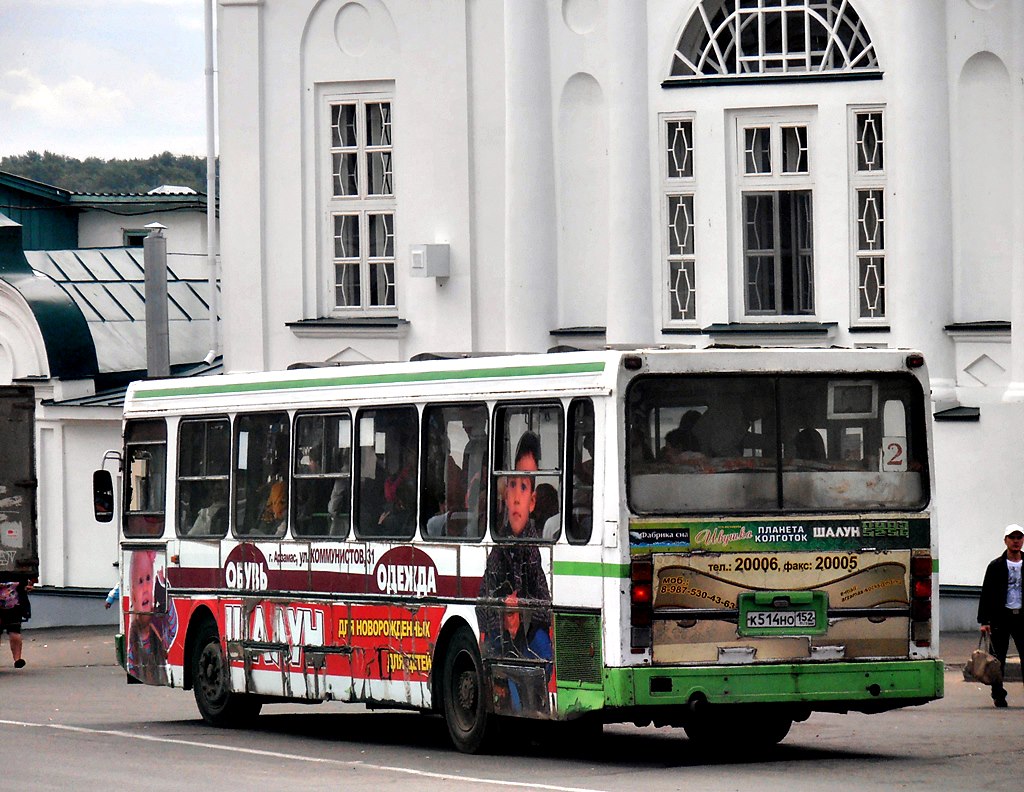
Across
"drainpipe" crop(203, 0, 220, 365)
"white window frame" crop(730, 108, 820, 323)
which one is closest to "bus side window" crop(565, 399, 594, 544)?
"white window frame" crop(730, 108, 820, 323)

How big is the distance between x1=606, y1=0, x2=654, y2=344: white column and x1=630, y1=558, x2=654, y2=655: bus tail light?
14100 mm

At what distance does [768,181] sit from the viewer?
27500 millimetres

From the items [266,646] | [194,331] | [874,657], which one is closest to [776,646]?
[874,657]

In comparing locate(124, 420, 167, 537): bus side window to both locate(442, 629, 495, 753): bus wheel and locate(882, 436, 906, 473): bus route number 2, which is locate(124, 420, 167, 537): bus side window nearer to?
locate(442, 629, 495, 753): bus wheel

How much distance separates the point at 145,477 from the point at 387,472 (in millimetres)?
4034

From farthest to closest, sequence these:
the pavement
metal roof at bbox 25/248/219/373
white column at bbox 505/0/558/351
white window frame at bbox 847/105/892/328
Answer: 1. metal roof at bbox 25/248/219/373
2. white column at bbox 505/0/558/351
3. white window frame at bbox 847/105/892/328
4. the pavement

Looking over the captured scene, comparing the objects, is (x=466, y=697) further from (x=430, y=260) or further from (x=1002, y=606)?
(x=430, y=260)

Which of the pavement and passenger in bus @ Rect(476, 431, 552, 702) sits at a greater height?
passenger in bus @ Rect(476, 431, 552, 702)

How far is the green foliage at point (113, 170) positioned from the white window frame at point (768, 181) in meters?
74.1

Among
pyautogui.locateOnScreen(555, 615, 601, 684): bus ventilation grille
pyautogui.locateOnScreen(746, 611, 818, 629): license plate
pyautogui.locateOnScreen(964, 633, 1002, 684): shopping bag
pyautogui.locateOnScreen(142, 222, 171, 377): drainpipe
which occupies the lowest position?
pyautogui.locateOnScreen(964, 633, 1002, 684): shopping bag

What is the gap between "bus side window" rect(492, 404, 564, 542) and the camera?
1435 cm

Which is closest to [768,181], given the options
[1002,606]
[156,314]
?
[156,314]

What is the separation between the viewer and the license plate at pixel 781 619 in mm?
13891

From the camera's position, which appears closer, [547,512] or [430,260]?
[547,512]
